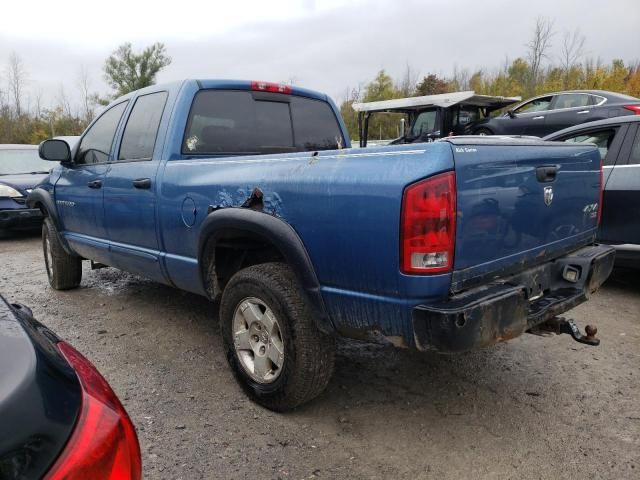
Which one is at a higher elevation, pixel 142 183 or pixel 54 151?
pixel 54 151

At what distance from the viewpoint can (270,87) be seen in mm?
4082

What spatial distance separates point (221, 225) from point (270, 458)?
1.25 meters

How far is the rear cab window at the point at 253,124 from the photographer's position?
3.68m

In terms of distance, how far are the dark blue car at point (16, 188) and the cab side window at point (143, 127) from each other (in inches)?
193

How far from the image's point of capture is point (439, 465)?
2.44 meters

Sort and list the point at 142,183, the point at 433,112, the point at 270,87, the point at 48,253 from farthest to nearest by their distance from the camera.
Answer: the point at 433,112 → the point at 48,253 → the point at 270,87 → the point at 142,183

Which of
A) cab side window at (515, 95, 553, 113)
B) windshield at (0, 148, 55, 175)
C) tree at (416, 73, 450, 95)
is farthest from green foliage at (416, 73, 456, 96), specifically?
windshield at (0, 148, 55, 175)

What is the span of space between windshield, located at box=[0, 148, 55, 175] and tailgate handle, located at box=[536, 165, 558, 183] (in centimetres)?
985

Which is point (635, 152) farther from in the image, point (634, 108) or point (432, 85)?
point (432, 85)

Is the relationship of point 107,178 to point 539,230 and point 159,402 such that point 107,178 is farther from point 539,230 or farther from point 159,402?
point 539,230

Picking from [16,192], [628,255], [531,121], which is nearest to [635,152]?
[628,255]

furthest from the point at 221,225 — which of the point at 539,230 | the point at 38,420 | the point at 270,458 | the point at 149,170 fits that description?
the point at 38,420

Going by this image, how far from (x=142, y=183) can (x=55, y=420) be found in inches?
106

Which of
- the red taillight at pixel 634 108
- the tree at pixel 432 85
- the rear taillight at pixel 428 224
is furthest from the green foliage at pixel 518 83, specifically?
the rear taillight at pixel 428 224
